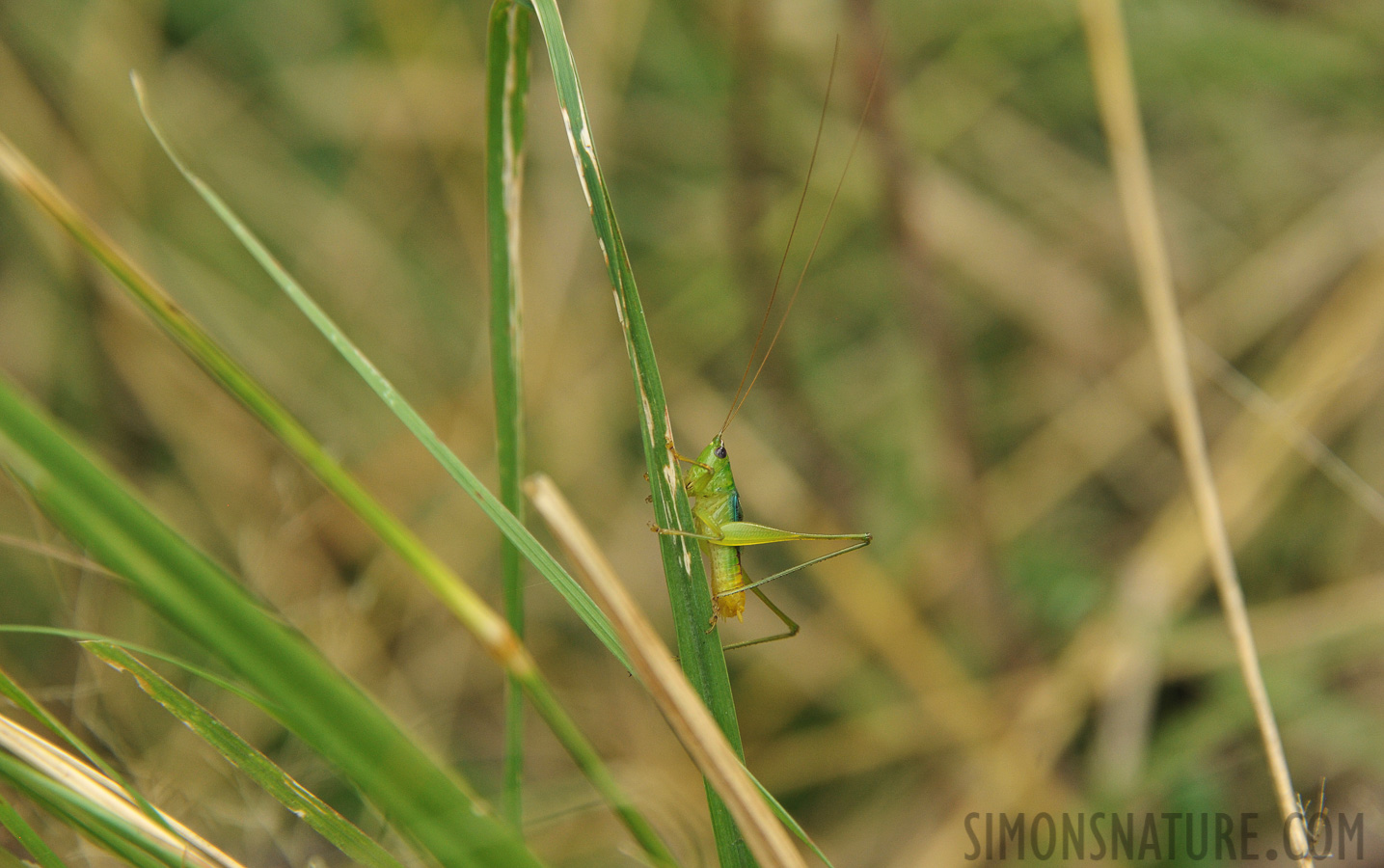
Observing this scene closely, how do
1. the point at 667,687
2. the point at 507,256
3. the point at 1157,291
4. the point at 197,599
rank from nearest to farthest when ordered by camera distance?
the point at 197,599
the point at 667,687
the point at 507,256
the point at 1157,291

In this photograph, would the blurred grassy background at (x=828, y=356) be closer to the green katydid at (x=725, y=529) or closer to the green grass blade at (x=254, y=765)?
the green katydid at (x=725, y=529)

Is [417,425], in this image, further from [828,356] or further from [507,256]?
[828,356]

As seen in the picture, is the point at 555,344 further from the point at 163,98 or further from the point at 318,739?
the point at 318,739

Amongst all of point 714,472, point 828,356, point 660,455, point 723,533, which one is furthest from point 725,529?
point 828,356

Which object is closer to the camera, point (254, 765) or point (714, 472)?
point (254, 765)

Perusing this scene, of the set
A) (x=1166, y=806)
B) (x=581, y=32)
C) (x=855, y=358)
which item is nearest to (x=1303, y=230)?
(x=855, y=358)

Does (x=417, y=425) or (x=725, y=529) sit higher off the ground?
(x=725, y=529)

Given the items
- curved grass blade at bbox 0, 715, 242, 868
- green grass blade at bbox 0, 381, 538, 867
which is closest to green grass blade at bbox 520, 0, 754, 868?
green grass blade at bbox 0, 381, 538, 867
